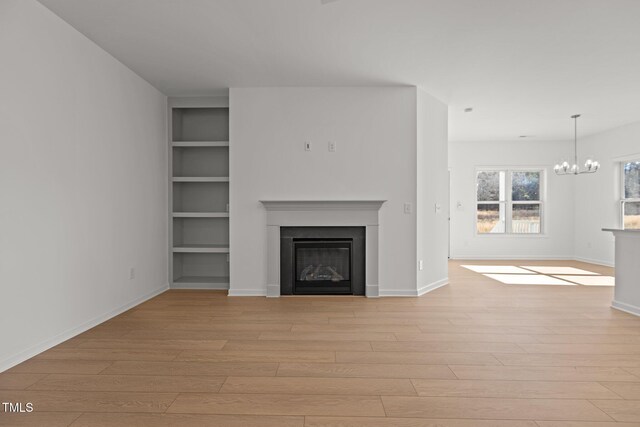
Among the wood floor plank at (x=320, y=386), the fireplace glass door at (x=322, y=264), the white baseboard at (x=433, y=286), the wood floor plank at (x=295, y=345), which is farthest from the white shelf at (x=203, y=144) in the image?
the wood floor plank at (x=320, y=386)

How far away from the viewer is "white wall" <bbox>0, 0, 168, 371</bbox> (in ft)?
8.48

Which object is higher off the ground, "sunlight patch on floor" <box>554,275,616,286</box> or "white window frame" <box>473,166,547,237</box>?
"white window frame" <box>473,166,547,237</box>

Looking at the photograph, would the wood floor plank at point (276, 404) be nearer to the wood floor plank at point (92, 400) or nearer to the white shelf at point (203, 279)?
the wood floor plank at point (92, 400)

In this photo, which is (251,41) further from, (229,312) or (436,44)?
(229,312)

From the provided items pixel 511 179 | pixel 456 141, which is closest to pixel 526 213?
pixel 511 179

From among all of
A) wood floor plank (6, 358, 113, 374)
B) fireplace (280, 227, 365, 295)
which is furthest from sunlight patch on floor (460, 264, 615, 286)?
wood floor plank (6, 358, 113, 374)

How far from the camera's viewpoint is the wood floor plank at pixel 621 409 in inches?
74.3

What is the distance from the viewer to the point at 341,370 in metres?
2.45

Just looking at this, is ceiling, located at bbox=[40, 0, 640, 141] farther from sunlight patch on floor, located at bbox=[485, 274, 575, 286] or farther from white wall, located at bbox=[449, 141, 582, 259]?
white wall, located at bbox=[449, 141, 582, 259]

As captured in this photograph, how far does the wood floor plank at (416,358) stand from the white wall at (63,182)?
2.14m

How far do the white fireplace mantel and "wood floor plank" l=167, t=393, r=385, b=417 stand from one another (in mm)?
2603

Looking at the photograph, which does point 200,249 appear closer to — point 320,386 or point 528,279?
point 320,386

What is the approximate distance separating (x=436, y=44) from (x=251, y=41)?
163 cm

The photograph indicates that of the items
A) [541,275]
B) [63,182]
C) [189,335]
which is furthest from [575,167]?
[63,182]
